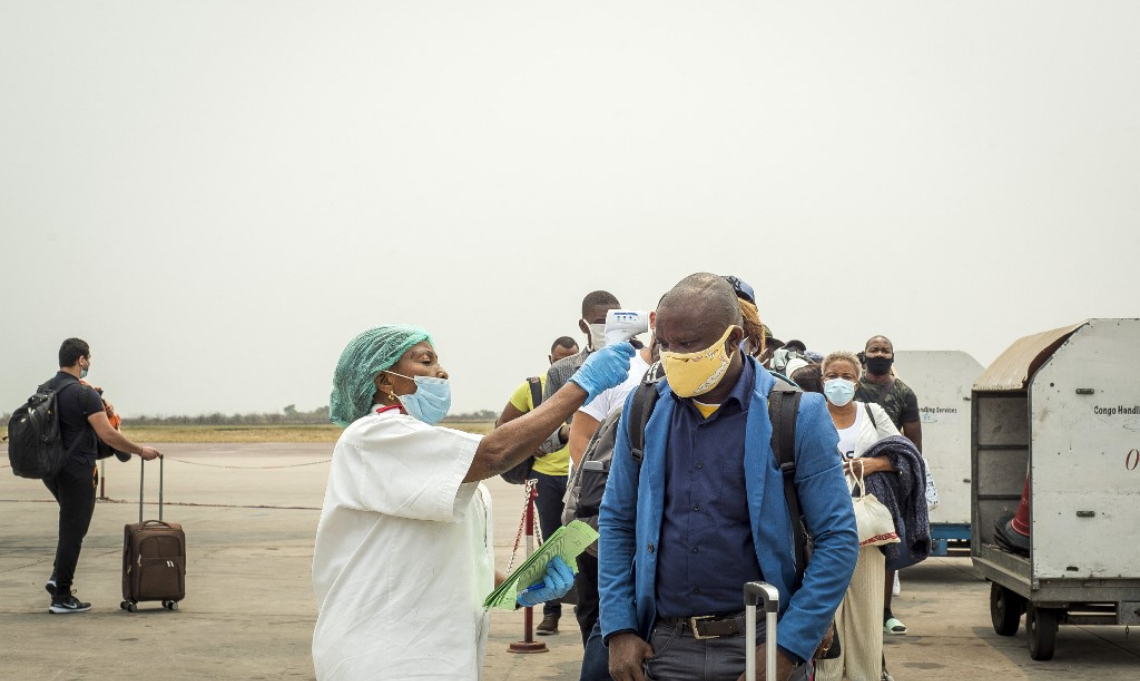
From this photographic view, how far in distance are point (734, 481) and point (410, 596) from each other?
94cm

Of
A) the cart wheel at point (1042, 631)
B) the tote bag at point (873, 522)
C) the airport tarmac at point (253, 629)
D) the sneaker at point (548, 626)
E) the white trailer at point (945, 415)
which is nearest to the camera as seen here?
the tote bag at point (873, 522)

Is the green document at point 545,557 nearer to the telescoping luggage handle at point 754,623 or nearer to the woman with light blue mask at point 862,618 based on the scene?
the telescoping luggage handle at point 754,623

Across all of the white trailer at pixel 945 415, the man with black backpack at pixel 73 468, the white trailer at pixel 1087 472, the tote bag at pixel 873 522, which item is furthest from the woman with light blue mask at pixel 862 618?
the man with black backpack at pixel 73 468

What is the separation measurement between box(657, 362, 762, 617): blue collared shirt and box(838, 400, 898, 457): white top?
4.57 meters

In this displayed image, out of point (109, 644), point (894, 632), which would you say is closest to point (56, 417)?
point (109, 644)

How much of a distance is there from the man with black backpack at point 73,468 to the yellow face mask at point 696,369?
7967 millimetres

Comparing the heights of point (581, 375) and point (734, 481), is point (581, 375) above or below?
above

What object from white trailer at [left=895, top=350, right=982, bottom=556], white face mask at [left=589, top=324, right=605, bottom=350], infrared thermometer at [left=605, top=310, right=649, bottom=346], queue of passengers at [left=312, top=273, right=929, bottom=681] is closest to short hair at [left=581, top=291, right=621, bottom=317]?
white face mask at [left=589, top=324, right=605, bottom=350]

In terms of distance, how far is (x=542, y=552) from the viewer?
415cm

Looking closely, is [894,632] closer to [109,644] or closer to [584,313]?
[584,313]

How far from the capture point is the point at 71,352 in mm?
11320

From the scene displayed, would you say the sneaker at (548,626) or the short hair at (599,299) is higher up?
the short hair at (599,299)

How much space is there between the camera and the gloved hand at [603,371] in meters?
3.95

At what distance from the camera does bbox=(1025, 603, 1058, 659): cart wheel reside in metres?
8.89
